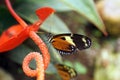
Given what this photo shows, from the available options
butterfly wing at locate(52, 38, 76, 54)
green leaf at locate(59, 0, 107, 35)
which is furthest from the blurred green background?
butterfly wing at locate(52, 38, 76, 54)

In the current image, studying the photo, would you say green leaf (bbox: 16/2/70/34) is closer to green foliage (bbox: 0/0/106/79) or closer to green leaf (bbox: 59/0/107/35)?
green foliage (bbox: 0/0/106/79)

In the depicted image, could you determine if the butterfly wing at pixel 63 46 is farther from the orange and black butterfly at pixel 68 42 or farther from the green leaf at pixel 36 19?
the green leaf at pixel 36 19

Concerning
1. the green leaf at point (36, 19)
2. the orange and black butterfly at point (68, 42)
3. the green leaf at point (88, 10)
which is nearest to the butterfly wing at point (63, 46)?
the orange and black butterfly at point (68, 42)

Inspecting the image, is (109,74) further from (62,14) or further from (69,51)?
(69,51)

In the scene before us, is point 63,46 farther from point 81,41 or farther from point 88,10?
point 88,10

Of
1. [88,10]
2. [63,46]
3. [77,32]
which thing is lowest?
[63,46]

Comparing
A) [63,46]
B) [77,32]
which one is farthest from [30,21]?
[77,32]
